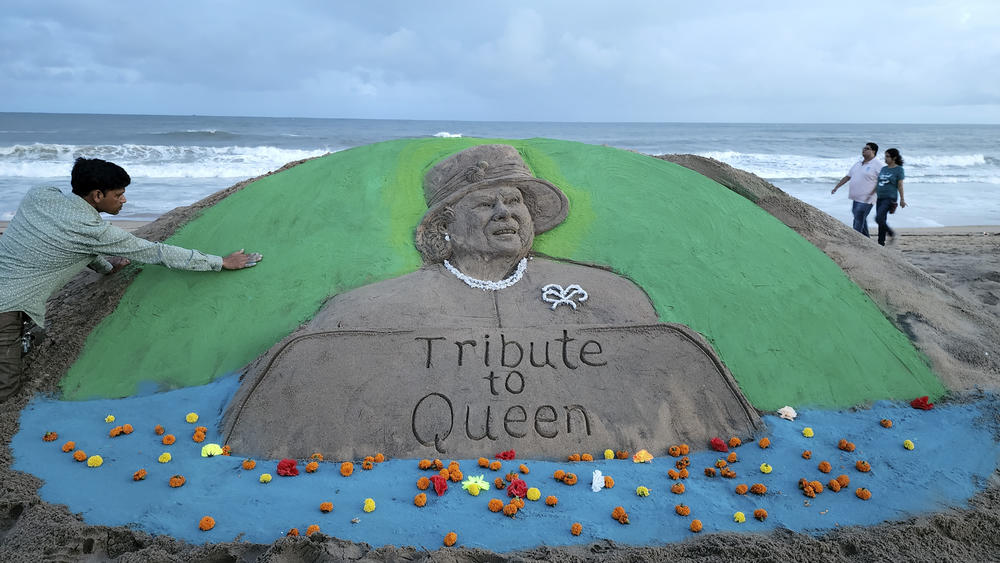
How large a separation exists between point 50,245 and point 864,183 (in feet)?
25.0

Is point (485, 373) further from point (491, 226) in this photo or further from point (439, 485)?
point (491, 226)

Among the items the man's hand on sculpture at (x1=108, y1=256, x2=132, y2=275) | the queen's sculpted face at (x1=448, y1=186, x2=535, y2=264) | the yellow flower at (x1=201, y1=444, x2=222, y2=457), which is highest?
the queen's sculpted face at (x1=448, y1=186, x2=535, y2=264)

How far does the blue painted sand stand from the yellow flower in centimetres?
4

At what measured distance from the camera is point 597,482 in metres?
2.90

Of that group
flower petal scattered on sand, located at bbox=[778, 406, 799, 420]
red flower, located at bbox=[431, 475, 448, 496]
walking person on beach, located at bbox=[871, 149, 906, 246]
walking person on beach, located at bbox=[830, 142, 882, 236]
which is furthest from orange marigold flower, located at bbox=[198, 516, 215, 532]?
walking person on beach, located at bbox=[871, 149, 906, 246]

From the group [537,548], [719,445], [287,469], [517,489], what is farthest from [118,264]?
[719,445]

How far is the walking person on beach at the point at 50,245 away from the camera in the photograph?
362 cm

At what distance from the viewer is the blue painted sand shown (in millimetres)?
2611

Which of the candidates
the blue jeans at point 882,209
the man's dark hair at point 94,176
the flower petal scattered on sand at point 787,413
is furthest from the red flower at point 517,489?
the blue jeans at point 882,209

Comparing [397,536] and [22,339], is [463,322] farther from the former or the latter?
[22,339]

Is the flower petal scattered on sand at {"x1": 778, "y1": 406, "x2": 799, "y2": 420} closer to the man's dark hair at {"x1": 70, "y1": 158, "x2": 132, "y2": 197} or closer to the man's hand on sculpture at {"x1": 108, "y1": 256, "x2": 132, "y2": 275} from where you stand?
the man's dark hair at {"x1": 70, "y1": 158, "x2": 132, "y2": 197}

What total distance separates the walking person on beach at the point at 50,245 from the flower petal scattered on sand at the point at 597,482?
2823 millimetres

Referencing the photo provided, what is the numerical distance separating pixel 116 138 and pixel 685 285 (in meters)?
A: 29.3

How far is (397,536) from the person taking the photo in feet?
8.34
